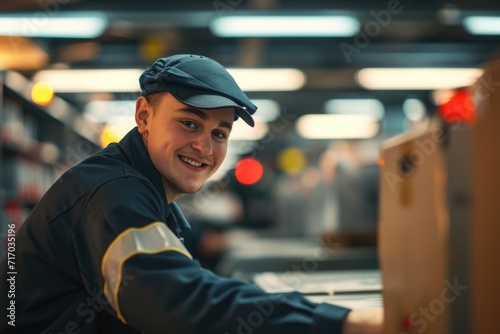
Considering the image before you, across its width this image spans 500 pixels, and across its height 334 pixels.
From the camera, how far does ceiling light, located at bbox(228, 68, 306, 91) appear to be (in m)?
5.69

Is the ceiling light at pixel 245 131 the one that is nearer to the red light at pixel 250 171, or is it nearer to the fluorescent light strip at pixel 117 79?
the fluorescent light strip at pixel 117 79

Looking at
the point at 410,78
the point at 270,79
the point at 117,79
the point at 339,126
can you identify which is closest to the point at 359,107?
the point at 339,126

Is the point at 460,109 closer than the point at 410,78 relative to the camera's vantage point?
Yes

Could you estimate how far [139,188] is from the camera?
1074mm

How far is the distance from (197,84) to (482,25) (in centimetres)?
477

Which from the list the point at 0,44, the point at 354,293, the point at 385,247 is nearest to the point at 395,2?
the point at 0,44

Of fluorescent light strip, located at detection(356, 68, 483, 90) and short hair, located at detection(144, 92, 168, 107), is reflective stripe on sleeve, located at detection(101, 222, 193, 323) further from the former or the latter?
fluorescent light strip, located at detection(356, 68, 483, 90)

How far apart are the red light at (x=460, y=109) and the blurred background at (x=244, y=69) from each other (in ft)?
6.50

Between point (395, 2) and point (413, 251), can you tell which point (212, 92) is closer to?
point (413, 251)

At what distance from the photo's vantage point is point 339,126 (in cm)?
1020

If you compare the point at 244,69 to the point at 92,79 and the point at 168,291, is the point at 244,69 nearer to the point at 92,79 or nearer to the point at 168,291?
the point at 92,79

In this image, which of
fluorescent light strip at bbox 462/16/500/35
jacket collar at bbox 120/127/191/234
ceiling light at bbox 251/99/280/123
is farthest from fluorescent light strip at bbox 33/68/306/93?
jacket collar at bbox 120/127/191/234

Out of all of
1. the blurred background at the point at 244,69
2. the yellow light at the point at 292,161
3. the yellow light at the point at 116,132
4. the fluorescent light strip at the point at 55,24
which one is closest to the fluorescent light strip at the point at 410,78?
the blurred background at the point at 244,69

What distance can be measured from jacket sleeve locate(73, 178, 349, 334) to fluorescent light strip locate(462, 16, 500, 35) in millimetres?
4713
